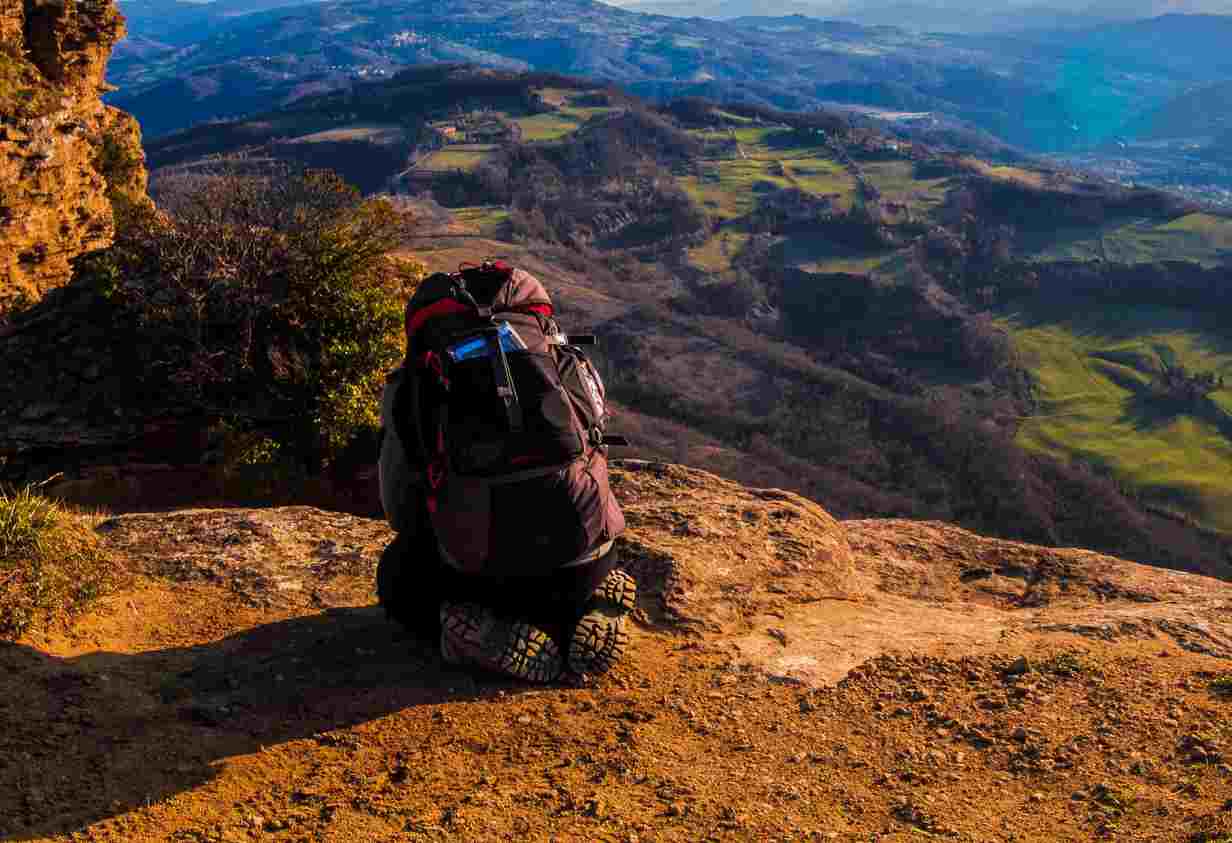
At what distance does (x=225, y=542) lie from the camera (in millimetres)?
6820

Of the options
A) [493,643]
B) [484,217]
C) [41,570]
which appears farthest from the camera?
[484,217]

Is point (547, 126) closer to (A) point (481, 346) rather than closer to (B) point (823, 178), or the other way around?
(B) point (823, 178)

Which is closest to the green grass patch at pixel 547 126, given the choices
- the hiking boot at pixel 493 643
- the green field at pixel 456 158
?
the green field at pixel 456 158

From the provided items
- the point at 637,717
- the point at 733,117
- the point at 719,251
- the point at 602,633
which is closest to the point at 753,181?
the point at 719,251

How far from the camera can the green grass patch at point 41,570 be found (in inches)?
200

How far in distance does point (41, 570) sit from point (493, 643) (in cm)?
282

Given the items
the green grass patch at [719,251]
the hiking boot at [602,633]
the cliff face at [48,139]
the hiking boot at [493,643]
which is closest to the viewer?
A: the hiking boot at [493,643]

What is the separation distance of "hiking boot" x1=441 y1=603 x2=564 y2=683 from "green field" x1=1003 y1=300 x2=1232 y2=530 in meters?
66.1

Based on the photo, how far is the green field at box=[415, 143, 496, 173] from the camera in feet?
375

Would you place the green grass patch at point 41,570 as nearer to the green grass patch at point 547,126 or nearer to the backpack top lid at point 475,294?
the backpack top lid at point 475,294

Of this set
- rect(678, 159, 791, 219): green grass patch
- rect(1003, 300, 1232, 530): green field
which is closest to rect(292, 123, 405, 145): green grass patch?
rect(678, 159, 791, 219): green grass patch

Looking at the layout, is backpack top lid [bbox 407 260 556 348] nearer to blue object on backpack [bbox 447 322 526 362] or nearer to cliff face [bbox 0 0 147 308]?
blue object on backpack [bbox 447 322 526 362]

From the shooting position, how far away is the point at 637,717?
488cm

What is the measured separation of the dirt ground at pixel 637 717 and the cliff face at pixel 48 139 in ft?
28.8
